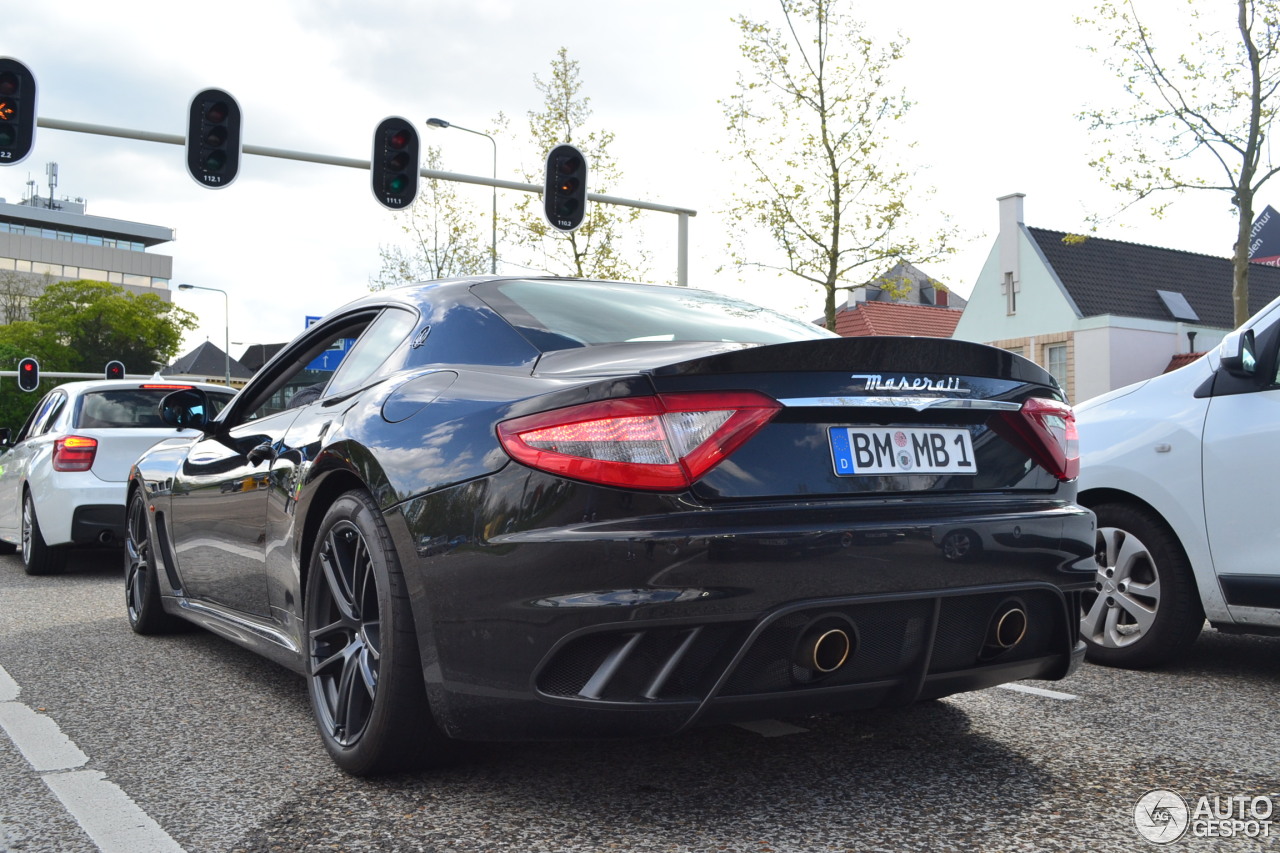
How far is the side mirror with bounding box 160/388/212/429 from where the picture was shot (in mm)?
4809

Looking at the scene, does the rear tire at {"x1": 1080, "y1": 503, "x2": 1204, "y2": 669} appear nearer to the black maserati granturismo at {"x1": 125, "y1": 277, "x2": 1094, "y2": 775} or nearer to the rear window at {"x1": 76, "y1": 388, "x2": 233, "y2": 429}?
the black maserati granturismo at {"x1": 125, "y1": 277, "x2": 1094, "y2": 775}

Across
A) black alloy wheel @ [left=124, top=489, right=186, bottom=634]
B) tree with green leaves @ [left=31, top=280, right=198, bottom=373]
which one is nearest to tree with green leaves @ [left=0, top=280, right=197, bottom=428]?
tree with green leaves @ [left=31, top=280, right=198, bottom=373]

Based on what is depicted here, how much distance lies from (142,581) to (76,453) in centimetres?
337

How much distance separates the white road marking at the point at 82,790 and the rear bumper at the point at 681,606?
73 centimetres

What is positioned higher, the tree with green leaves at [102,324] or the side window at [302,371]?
the tree with green leaves at [102,324]

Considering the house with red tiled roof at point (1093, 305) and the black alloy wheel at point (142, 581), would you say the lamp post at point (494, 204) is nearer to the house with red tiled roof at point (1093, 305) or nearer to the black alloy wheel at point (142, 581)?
the house with red tiled roof at point (1093, 305)

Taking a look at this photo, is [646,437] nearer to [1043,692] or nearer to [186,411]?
[1043,692]

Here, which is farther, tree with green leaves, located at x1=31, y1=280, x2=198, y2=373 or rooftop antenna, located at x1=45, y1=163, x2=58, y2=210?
rooftop antenna, located at x1=45, y1=163, x2=58, y2=210

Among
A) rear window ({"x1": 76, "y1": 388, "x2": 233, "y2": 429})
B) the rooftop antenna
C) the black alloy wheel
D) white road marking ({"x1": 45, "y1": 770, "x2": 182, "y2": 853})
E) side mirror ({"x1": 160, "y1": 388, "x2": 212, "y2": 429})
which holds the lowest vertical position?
white road marking ({"x1": 45, "y1": 770, "x2": 182, "y2": 853})

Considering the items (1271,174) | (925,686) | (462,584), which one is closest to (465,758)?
(462,584)

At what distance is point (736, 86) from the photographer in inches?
992

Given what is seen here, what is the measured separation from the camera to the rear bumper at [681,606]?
2646 mm

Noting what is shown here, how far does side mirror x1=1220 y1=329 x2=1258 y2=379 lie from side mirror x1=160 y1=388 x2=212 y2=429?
3.95 m

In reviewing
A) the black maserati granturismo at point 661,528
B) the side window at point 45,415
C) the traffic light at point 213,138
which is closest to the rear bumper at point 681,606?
the black maserati granturismo at point 661,528
